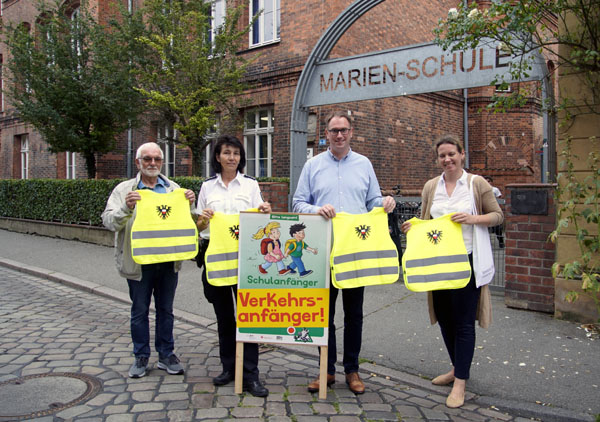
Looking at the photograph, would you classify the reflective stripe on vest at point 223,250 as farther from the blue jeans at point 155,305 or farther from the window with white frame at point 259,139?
the window with white frame at point 259,139

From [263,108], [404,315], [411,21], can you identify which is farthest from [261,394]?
[411,21]

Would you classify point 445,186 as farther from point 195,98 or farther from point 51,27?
point 51,27

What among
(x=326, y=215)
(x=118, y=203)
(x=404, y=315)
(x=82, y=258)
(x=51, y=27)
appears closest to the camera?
(x=326, y=215)

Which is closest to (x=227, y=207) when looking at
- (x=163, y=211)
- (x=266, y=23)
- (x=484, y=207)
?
(x=163, y=211)

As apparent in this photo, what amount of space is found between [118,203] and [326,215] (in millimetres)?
1705

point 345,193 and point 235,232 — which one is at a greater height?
point 345,193

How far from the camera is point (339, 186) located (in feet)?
12.6

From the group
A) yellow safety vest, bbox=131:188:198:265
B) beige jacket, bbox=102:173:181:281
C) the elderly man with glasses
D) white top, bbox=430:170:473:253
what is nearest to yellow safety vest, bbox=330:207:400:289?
white top, bbox=430:170:473:253

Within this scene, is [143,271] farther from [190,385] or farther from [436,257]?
[436,257]

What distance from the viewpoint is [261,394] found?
3.77 metres

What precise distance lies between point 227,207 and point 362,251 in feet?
3.63

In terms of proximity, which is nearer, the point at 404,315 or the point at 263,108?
the point at 404,315

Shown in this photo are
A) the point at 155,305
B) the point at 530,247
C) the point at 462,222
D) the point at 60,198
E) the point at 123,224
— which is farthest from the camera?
the point at 60,198

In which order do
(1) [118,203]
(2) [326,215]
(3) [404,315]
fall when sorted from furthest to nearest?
(3) [404,315] < (1) [118,203] < (2) [326,215]
